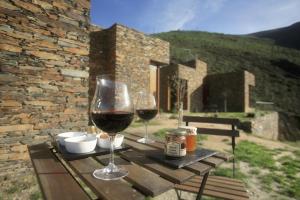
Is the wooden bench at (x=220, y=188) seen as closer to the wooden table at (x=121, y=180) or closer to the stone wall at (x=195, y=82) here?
the wooden table at (x=121, y=180)

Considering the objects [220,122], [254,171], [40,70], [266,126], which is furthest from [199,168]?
[266,126]

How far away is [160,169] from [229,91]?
629 inches

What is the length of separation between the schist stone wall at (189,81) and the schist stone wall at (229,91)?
92cm

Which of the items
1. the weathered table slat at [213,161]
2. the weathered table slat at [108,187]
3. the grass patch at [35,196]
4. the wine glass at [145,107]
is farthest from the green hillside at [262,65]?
the weathered table slat at [108,187]

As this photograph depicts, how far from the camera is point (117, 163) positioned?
110 centimetres

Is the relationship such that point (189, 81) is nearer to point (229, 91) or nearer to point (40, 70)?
point (229, 91)

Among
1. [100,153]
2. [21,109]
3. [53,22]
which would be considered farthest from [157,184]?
[53,22]

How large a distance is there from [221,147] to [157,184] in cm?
453

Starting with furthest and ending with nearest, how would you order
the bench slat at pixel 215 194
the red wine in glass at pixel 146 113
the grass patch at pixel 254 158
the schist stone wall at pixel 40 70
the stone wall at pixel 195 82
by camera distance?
the stone wall at pixel 195 82 → the grass patch at pixel 254 158 → the schist stone wall at pixel 40 70 → the bench slat at pixel 215 194 → the red wine in glass at pixel 146 113

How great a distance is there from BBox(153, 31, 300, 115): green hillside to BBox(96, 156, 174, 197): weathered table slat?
64.0 ft

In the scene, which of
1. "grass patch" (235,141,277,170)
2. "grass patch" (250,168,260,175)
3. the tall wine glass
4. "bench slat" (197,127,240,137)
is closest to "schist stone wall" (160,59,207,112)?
"grass patch" (235,141,277,170)

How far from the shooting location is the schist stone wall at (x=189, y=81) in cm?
1228

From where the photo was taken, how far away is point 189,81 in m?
14.2

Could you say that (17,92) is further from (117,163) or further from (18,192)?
(117,163)
